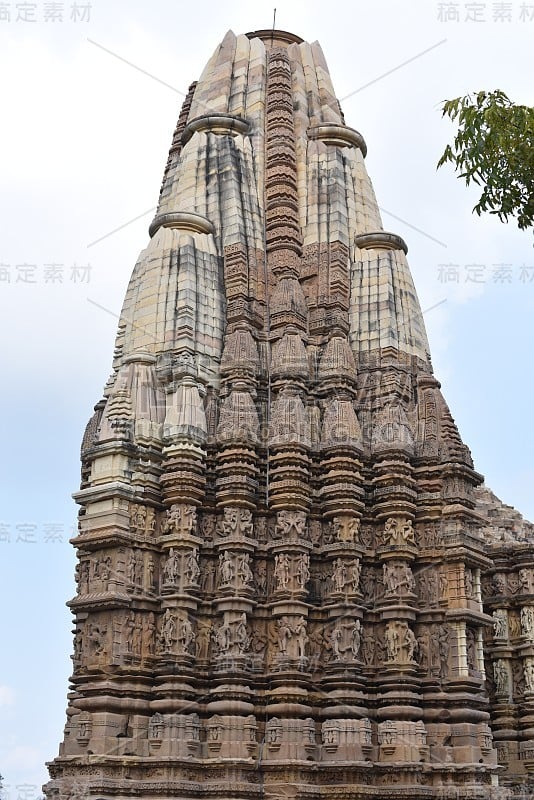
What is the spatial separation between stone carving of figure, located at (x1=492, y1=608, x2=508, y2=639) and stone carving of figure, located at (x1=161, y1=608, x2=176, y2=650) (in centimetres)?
886

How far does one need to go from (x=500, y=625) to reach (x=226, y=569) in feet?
27.0

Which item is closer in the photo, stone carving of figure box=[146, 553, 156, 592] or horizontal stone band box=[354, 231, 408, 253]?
stone carving of figure box=[146, 553, 156, 592]

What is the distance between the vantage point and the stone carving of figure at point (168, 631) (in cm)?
1638

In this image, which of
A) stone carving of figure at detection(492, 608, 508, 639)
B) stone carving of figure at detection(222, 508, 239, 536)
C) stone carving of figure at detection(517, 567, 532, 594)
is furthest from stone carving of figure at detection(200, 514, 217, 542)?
stone carving of figure at detection(517, 567, 532, 594)

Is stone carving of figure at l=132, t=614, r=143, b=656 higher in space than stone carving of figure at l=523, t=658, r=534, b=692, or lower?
lower

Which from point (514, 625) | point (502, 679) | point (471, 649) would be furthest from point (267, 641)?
point (514, 625)

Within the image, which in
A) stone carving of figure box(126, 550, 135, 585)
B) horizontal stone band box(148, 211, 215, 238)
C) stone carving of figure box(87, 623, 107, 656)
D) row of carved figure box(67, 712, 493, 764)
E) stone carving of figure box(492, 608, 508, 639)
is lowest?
row of carved figure box(67, 712, 493, 764)

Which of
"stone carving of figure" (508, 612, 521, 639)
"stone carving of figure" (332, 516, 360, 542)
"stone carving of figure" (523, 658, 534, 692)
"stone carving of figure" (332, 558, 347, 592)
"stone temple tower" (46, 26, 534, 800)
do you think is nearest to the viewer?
"stone temple tower" (46, 26, 534, 800)

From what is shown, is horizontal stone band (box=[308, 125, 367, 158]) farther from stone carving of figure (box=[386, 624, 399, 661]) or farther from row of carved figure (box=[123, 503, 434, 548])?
stone carving of figure (box=[386, 624, 399, 661])

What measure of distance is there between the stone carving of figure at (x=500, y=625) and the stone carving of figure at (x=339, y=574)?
6.32 meters

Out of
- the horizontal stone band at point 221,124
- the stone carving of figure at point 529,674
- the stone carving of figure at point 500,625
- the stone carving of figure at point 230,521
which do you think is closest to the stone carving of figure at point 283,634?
the stone carving of figure at point 230,521

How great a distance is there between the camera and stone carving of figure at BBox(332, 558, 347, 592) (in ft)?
56.9

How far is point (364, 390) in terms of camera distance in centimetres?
1983

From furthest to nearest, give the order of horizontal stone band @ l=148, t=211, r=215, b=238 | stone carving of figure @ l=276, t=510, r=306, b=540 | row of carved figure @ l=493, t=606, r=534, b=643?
row of carved figure @ l=493, t=606, r=534, b=643 → horizontal stone band @ l=148, t=211, r=215, b=238 → stone carving of figure @ l=276, t=510, r=306, b=540
